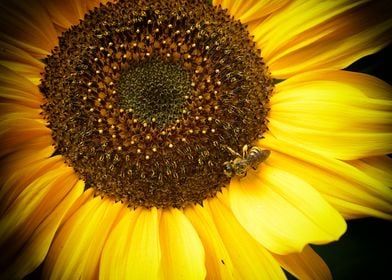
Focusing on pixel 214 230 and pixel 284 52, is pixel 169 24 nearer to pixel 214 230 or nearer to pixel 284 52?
pixel 284 52

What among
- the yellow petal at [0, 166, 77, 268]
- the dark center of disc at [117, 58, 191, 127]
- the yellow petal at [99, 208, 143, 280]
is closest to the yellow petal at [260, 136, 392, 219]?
the dark center of disc at [117, 58, 191, 127]

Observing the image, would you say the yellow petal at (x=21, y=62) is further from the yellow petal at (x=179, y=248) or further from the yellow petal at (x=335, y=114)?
the yellow petal at (x=335, y=114)

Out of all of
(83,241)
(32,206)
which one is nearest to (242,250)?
(83,241)

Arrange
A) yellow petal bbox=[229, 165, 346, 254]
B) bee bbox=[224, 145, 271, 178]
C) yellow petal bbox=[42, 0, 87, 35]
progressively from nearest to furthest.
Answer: yellow petal bbox=[229, 165, 346, 254], bee bbox=[224, 145, 271, 178], yellow petal bbox=[42, 0, 87, 35]

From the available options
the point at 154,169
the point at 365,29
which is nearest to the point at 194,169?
the point at 154,169

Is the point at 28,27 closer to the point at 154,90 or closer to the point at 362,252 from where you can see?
the point at 154,90

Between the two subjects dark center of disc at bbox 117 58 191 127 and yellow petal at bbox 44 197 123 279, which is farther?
dark center of disc at bbox 117 58 191 127

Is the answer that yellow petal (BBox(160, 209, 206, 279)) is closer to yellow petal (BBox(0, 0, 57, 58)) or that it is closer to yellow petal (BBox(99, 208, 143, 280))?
yellow petal (BBox(99, 208, 143, 280))
